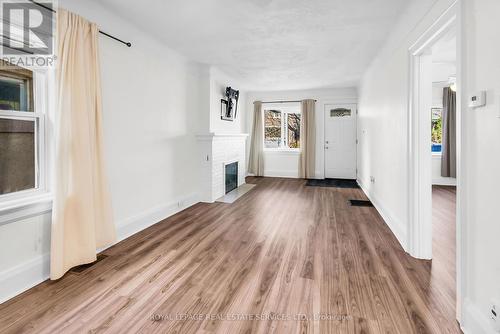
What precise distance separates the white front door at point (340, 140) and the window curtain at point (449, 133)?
1.89 metres

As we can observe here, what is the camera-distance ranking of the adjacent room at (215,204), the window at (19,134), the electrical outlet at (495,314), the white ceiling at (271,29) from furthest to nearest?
the white ceiling at (271,29) < the window at (19,134) < the adjacent room at (215,204) < the electrical outlet at (495,314)

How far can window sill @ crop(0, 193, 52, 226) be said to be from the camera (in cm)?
183

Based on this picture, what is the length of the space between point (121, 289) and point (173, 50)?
3.19m

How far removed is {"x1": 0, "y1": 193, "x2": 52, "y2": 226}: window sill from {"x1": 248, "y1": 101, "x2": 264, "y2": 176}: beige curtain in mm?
5650

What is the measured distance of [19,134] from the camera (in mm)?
2021

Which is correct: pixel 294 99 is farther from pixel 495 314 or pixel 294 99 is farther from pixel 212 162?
pixel 495 314

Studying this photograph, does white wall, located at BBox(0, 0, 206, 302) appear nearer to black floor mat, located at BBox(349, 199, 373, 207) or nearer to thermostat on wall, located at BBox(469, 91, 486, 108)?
black floor mat, located at BBox(349, 199, 373, 207)

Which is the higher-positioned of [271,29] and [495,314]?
[271,29]

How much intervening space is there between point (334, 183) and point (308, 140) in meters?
1.36

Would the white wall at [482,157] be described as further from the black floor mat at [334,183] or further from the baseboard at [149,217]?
the black floor mat at [334,183]

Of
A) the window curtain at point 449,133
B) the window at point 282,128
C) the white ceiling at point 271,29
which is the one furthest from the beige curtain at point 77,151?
the window curtain at point 449,133

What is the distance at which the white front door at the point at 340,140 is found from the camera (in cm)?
690

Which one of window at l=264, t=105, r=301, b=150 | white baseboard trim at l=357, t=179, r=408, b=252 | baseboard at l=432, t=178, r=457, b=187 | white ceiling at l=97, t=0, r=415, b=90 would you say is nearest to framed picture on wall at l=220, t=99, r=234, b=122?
white ceiling at l=97, t=0, r=415, b=90

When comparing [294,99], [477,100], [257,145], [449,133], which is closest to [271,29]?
[477,100]
